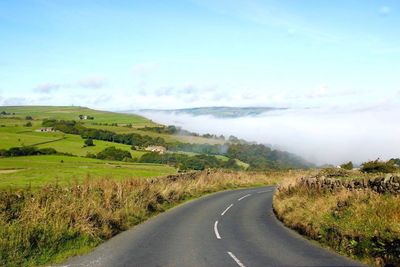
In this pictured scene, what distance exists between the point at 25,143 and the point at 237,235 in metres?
65.4

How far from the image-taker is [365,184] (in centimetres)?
1791

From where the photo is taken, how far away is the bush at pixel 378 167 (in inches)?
1148

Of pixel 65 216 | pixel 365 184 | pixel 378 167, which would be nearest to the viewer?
pixel 65 216

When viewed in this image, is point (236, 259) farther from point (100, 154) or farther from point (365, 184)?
point (100, 154)

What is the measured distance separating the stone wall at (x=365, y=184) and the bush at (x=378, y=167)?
855 centimetres

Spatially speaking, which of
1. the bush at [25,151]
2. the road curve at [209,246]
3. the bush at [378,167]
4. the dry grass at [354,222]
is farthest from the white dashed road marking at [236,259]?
the bush at [25,151]

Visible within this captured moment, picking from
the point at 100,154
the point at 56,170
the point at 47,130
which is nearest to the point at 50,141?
the point at 100,154

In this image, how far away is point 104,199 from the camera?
18875 millimetres

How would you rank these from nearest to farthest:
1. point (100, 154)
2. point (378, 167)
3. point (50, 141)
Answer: point (378, 167)
point (100, 154)
point (50, 141)

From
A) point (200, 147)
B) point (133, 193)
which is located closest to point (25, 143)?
point (200, 147)

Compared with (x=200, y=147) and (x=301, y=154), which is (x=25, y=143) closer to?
(x=200, y=147)

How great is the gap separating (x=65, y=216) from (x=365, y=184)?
1185 cm

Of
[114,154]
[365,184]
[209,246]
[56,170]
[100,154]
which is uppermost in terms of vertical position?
[365,184]

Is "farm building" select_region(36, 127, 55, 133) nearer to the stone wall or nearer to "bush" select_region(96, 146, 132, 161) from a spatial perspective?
"bush" select_region(96, 146, 132, 161)
